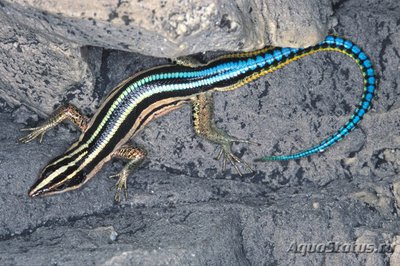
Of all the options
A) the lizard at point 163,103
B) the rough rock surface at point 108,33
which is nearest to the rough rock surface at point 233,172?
the rough rock surface at point 108,33

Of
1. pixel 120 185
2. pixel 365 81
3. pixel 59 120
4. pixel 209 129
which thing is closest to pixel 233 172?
pixel 209 129

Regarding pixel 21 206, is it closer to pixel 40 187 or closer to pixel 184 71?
pixel 40 187

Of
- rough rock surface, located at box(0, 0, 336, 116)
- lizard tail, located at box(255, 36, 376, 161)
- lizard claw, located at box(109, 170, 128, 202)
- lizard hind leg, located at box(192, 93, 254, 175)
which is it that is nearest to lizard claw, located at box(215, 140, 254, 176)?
lizard hind leg, located at box(192, 93, 254, 175)

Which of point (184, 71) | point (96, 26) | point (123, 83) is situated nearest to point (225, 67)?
point (184, 71)

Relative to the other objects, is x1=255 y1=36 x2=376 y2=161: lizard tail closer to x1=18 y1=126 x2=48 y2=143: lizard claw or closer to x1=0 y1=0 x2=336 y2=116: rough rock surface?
x1=0 y1=0 x2=336 y2=116: rough rock surface

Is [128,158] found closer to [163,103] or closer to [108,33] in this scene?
[163,103]

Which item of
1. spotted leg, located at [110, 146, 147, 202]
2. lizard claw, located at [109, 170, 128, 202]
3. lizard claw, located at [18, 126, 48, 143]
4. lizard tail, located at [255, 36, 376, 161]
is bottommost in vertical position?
lizard claw, located at [109, 170, 128, 202]
